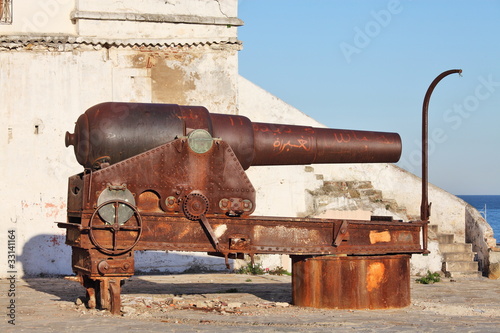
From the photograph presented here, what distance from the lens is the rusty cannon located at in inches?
329

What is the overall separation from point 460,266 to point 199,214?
8204 millimetres

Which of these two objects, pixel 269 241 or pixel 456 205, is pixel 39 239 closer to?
pixel 269 241

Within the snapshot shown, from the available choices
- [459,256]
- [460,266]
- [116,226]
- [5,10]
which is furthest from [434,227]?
[116,226]

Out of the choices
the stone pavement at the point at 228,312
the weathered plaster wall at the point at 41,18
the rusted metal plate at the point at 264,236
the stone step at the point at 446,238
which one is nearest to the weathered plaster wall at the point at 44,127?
the weathered plaster wall at the point at 41,18

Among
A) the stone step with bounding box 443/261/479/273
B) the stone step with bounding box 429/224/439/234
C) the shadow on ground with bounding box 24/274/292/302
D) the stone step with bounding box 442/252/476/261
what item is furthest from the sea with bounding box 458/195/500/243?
the shadow on ground with bounding box 24/274/292/302

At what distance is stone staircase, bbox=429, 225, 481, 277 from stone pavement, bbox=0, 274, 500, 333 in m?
2.43

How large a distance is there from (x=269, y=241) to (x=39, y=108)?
667cm

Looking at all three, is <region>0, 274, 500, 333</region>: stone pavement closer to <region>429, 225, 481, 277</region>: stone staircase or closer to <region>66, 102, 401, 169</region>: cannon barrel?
<region>66, 102, 401, 169</region>: cannon barrel

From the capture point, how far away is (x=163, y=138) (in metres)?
8.65

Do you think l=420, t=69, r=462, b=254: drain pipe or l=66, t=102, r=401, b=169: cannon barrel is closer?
l=66, t=102, r=401, b=169: cannon barrel

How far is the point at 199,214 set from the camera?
8.60 meters

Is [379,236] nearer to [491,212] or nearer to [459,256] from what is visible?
[459,256]

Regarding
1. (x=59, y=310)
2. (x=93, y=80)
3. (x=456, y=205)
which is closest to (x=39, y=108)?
(x=93, y=80)

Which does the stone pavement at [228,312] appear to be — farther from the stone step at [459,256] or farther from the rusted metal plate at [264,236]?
the stone step at [459,256]
